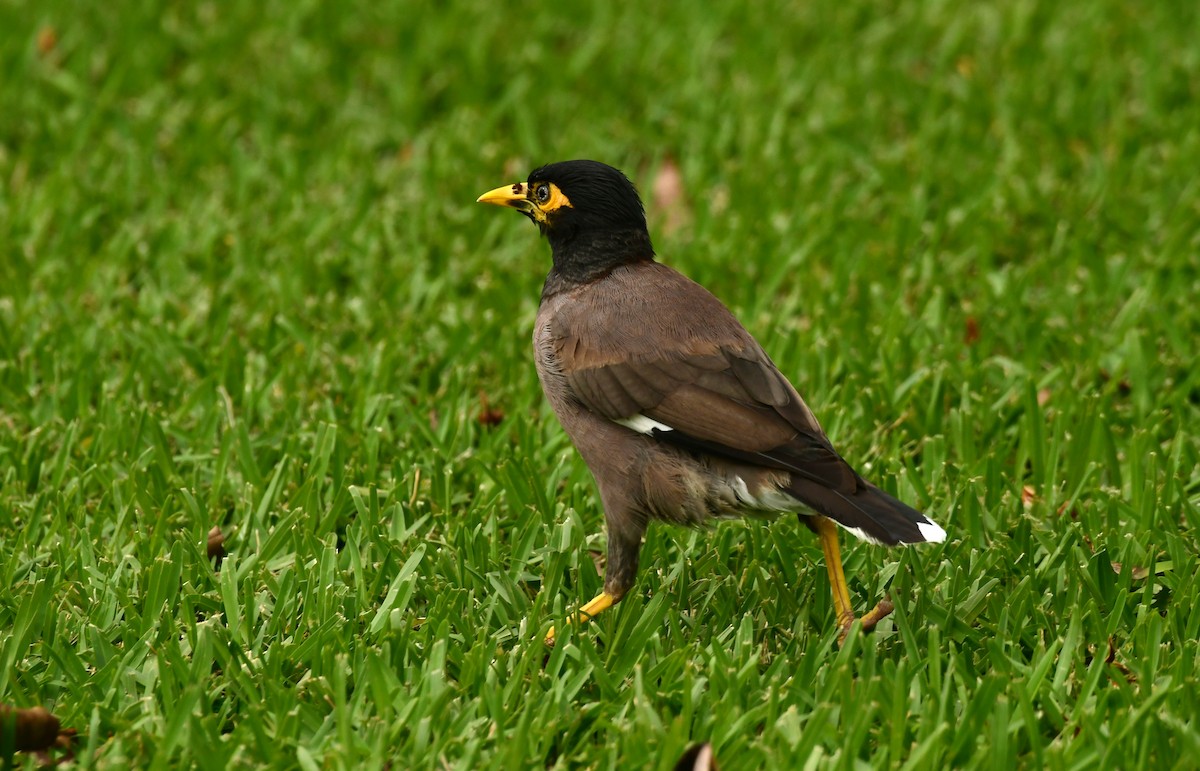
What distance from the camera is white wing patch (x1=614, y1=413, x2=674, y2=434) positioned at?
3.99 metres

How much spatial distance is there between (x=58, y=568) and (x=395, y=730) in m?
1.31

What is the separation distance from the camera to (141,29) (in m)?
8.31

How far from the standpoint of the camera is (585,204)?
4.53 meters

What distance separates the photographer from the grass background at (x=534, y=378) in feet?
12.0

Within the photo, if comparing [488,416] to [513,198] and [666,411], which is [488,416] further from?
[666,411]

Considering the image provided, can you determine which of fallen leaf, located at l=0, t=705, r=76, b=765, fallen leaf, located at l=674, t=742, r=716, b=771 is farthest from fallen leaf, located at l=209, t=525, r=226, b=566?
fallen leaf, located at l=674, t=742, r=716, b=771

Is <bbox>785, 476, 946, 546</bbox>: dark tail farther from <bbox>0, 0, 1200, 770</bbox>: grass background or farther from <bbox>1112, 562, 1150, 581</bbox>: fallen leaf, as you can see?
<bbox>1112, 562, 1150, 581</bbox>: fallen leaf

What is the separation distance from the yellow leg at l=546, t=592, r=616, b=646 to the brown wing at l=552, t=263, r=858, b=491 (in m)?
0.49

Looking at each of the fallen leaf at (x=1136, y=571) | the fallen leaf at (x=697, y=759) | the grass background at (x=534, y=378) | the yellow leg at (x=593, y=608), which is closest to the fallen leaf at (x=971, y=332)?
the grass background at (x=534, y=378)

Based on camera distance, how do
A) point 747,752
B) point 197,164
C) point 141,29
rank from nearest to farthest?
point 747,752, point 197,164, point 141,29

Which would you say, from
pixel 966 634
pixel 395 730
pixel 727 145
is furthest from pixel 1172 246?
pixel 395 730

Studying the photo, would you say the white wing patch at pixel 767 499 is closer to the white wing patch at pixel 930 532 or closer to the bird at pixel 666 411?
the bird at pixel 666 411

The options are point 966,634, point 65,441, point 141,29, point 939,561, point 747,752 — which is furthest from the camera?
point 141,29

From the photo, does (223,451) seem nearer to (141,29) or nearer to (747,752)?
(747,752)
